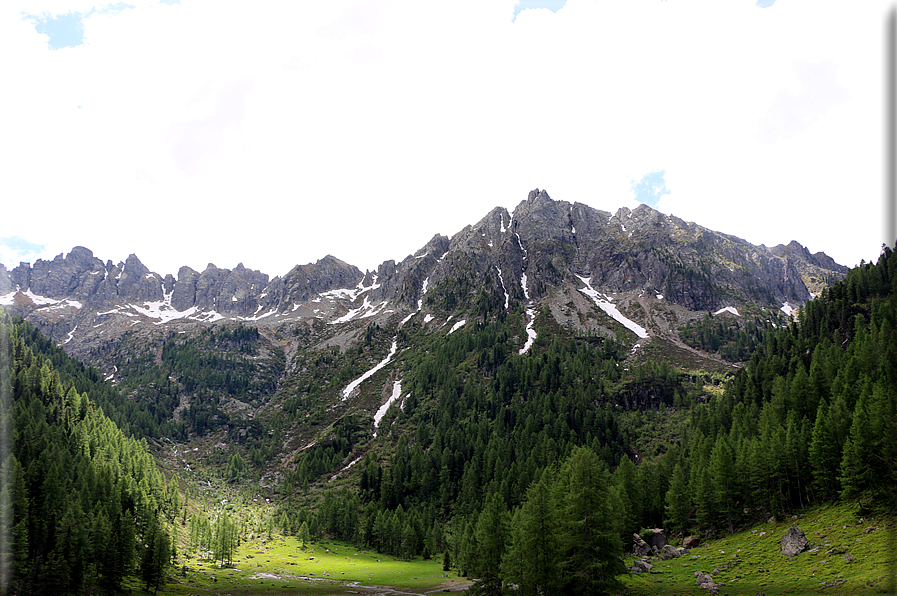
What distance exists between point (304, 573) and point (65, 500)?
4008cm

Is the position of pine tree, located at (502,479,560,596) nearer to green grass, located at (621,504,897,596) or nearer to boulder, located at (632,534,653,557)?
green grass, located at (621,504,897,596)

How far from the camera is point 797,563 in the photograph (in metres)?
42.4

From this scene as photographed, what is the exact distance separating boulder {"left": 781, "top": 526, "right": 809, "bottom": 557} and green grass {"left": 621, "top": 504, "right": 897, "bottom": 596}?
68 cm

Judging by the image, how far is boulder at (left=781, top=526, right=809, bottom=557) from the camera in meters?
45.5

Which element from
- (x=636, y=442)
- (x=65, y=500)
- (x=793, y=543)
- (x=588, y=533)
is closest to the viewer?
→ (x=588, y=533)

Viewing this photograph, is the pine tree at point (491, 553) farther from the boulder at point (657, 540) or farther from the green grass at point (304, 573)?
the boulder at point (657, 540)

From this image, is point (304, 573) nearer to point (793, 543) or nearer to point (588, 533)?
point (588, 533)

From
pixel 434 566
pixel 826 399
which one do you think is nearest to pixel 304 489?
pixel 434 566

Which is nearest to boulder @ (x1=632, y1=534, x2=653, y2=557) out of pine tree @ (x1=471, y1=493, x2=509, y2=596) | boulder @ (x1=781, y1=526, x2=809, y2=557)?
boulder @ (x1=781, y1=526, x2=809, y2=557)

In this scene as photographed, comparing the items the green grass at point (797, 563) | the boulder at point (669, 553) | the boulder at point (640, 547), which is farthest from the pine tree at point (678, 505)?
the boulder at point (669, 553)

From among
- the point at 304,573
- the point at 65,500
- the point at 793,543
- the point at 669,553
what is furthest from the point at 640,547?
the point at 65,500

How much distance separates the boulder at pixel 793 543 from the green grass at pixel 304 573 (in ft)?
155

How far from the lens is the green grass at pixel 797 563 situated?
112ft

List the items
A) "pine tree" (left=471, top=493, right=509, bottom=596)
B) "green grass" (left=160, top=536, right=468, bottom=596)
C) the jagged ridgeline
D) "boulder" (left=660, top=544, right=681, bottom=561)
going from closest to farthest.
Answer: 1. "pine tree" (left=471, top=493, right=509, bottom=596)
2. the jagged ridgeline
3. "boulder" (left=660, top=544, right=681, bottom=561)
4. "green grass" (left=160, top=536, right=468, bottom=596)
